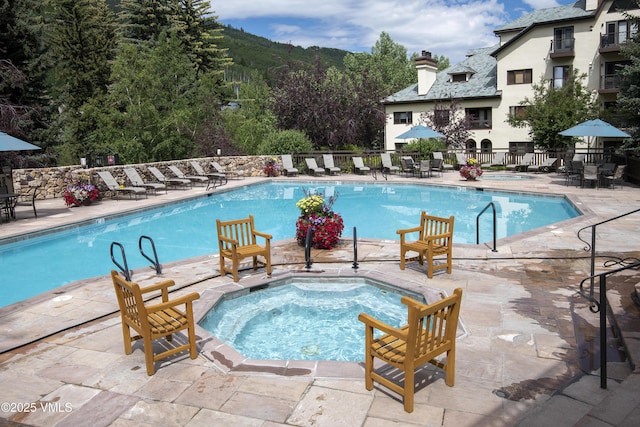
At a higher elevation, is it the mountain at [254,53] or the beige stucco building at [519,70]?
the mountain at [254,53]

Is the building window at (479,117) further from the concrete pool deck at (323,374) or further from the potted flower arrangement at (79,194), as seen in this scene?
the concrete pool deck at (323,374)

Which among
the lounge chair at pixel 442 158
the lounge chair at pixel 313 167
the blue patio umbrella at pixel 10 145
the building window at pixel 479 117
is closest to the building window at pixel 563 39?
the building window at pixel 479 117

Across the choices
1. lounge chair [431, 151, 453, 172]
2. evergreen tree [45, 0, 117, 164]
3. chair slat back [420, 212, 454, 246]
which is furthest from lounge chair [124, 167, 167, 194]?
evergreen tree [45, 0, 117, 164]

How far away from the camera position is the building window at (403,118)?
32.8 meters

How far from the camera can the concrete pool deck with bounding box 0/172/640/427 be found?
133 inches

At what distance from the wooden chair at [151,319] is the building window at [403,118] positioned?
3008cm

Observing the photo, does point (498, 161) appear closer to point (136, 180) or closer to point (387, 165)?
point (387, 165)

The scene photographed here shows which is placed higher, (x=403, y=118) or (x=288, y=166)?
(x=403, y=118)

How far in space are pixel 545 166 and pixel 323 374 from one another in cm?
1928

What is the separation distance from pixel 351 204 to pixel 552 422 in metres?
12.2

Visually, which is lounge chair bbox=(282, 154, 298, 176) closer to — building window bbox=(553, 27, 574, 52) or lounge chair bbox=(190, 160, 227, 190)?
lounge chair bbox=(190, 160, 227, 190)

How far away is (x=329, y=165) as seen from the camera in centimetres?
2114

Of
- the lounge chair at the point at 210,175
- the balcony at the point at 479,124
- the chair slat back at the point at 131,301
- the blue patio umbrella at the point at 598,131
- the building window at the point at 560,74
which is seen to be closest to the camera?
the chair slat back at the point at 131,301

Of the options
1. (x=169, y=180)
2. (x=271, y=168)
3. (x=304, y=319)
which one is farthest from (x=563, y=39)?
(x=304, y=319)
